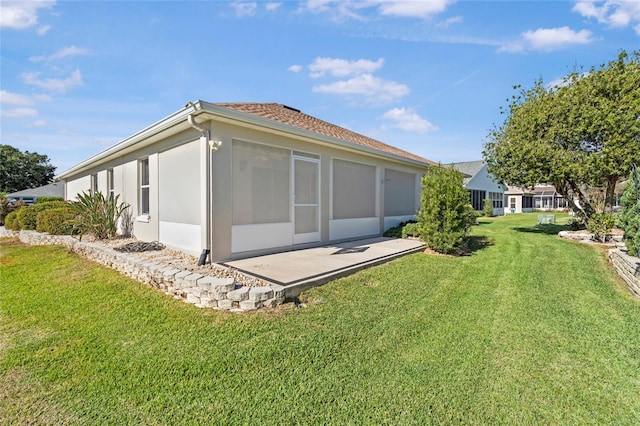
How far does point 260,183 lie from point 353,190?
146 inches

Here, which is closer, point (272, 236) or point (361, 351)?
point (361, 351)

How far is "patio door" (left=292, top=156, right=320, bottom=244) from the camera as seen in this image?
7.76m

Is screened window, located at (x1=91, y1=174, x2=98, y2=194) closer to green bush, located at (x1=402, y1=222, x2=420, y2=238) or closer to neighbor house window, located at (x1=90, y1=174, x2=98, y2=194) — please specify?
neighbor house window, located at (x1=90, y1=174, x2=98, y2=194)

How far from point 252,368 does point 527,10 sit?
1107 centimetres

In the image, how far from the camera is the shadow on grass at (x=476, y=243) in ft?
27.9

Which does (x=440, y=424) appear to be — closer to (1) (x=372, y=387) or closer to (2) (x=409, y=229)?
(1) (x=372, y=387)

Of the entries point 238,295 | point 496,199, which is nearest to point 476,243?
point 238,295

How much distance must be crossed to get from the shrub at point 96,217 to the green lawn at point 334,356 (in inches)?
150

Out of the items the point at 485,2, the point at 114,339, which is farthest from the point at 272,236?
the point at 485,2

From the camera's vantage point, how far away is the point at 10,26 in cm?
670

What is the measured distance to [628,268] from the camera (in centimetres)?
586

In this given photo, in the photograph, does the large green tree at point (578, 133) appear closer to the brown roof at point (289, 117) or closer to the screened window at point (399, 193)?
the screened window at point (399, 193)

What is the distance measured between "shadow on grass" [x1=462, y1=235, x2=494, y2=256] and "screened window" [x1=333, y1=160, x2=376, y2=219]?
3281 millimetres

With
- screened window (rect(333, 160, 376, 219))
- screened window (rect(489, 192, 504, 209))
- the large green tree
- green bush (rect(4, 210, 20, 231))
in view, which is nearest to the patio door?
screened window (rect(333, 160, 376, 219))
